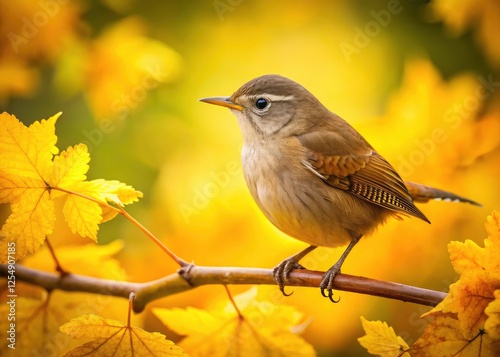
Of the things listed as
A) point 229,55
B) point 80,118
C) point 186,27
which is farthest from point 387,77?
point 80,118

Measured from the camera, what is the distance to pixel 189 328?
4.53 ft

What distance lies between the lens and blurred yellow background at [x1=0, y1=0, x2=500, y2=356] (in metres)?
1.73

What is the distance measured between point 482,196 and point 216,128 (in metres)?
0.85

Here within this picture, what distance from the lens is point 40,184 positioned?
Result: 115 centimetres

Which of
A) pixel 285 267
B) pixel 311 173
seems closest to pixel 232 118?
pixel 311 173

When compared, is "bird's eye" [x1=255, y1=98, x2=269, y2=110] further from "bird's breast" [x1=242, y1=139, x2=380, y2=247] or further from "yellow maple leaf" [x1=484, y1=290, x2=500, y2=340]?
"yellow maple leaf" [x1=484, y1=290, x2=500, y2=340]

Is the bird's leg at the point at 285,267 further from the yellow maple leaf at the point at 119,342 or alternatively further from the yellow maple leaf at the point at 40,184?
the yellow maple leaf at the point at 40,184

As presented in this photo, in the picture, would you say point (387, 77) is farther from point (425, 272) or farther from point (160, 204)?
point (160, 204)
